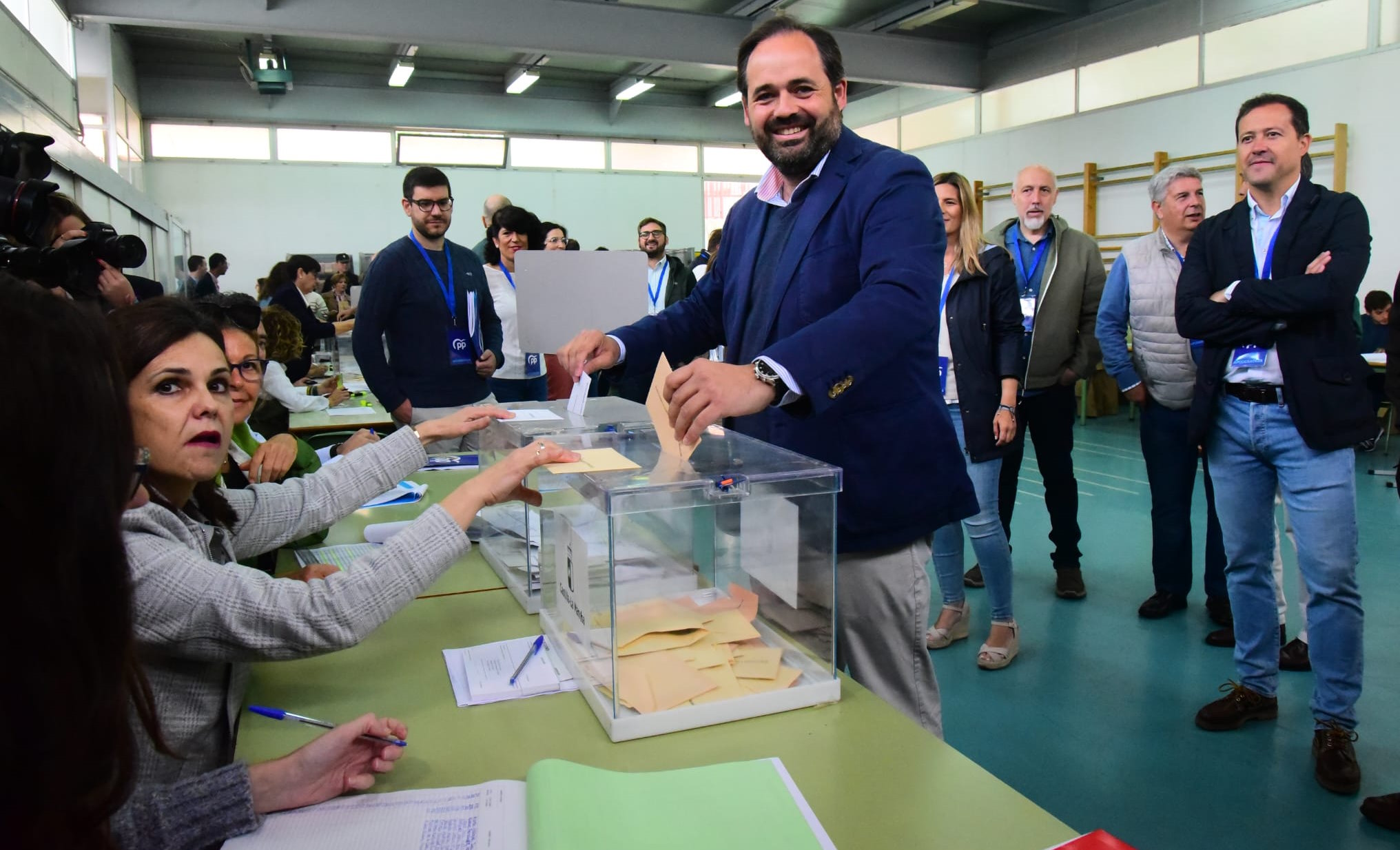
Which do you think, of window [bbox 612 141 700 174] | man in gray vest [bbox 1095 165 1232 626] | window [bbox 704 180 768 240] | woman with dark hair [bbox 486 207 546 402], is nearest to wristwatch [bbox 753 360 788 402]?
man in gray vest [bbox 1095 165 1232 626]

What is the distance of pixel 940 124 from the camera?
11.5 meters

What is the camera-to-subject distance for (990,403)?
3.00 m

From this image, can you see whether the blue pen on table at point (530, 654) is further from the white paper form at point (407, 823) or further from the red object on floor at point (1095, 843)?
the red object on floor at point (1095, 843)

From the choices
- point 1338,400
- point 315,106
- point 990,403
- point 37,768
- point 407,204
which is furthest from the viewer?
point 315,106

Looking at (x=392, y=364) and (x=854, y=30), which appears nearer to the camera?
(x=392, y=364)

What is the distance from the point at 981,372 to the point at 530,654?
2.11m

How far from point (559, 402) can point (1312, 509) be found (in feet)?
5.74

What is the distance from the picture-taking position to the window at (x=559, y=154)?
42.9 ft

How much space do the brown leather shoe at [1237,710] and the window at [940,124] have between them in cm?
957

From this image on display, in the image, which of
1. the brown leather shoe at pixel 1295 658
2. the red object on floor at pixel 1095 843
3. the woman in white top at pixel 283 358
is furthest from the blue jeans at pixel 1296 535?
the woman in white top at pixel 283 358

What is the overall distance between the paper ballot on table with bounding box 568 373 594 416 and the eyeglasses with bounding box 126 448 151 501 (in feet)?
1.99

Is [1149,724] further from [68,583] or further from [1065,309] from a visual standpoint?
[68,583]

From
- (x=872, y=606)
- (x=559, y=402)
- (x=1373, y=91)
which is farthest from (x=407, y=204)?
(x=1373, y=91)

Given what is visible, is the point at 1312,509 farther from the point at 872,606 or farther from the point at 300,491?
the point at 300,491
